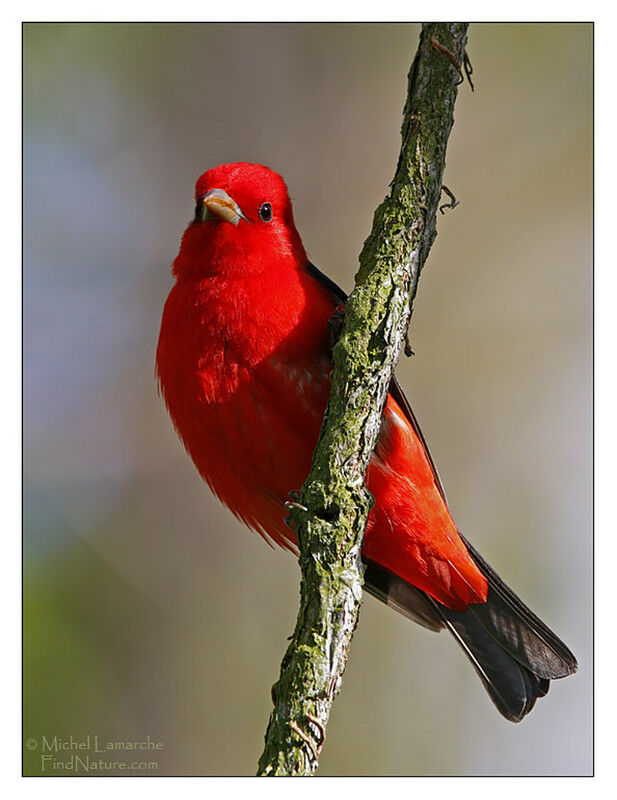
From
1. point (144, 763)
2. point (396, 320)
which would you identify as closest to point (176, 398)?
point (396, 320)

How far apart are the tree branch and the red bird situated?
21.8 inches

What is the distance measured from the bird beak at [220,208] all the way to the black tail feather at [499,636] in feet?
5.33

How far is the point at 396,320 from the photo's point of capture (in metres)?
2.89

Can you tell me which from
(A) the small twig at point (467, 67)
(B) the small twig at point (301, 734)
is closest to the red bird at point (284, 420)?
(A) the small twig at point (467, 67)

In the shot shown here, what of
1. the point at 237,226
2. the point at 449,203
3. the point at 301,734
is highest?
the point at 237,226

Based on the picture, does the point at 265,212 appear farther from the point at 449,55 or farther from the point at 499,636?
the point at 499,636

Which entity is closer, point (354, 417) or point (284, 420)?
point (354, 417)

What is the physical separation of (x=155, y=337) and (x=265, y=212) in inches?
50.6

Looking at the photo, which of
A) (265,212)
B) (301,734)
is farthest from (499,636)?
(265,212)

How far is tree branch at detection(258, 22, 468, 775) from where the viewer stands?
268 cm

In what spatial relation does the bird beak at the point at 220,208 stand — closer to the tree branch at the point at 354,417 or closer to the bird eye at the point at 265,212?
the bird eye at the point at 265,212

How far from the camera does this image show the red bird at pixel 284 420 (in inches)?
135

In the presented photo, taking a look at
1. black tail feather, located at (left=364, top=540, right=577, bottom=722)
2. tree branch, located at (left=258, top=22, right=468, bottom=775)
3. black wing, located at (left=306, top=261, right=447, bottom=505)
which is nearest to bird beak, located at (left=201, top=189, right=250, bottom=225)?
black wing, located at (left=306, top=261, right=447, bottom=505)

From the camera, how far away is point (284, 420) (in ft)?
11.3
